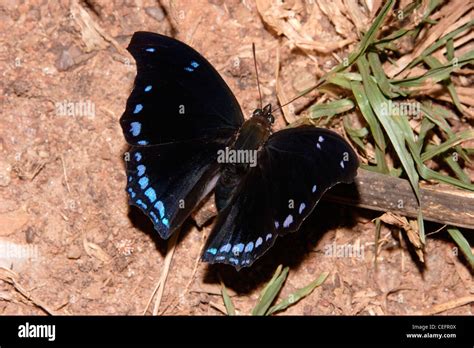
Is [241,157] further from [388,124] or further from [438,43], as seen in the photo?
[438,43]

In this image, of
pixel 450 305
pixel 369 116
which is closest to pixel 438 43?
pixel 369 116

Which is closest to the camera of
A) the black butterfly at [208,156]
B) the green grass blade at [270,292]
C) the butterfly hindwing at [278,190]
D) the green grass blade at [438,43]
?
the butterfly hindwing at [278,190]

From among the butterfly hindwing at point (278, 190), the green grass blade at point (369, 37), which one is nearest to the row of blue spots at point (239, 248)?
the butterfly hindwing at point (278, 190)

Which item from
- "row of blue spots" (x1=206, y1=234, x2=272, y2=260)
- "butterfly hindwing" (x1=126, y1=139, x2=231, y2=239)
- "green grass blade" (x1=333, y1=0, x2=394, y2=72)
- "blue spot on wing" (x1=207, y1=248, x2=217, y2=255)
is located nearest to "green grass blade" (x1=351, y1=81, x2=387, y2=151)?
"green grass blade" (x1=333, y1=0, x2=394, y2=72)

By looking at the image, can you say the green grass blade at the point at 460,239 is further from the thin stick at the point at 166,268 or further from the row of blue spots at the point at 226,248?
the thin stick at the point at 166,268

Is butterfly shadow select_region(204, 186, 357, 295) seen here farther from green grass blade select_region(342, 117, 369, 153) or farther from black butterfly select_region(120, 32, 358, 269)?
black butterfly select_region(120, 32, 358, 269)

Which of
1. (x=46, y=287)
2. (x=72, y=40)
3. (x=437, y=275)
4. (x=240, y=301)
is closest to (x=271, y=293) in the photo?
(x=240, y=301)

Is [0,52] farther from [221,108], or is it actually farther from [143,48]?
[221,108]
